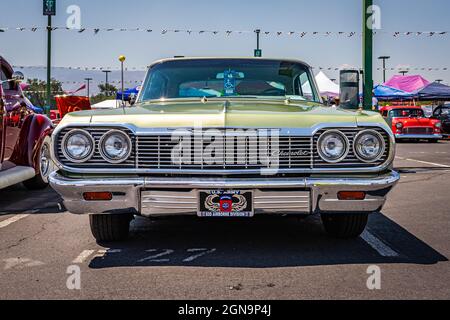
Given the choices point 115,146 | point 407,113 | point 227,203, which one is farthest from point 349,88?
point 407,113

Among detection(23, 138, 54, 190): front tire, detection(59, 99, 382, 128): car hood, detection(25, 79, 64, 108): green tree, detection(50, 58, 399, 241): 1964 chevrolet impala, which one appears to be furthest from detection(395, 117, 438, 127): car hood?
detection(50, 58, 399, 241): 1964 chevrolet impala

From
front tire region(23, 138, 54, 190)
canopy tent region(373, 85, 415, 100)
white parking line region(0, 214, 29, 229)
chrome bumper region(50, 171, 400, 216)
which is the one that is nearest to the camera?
chrome bumper region(50, 171, 400, 216)

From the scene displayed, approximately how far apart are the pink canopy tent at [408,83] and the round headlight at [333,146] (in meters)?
25.0

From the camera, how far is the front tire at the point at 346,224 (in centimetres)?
459

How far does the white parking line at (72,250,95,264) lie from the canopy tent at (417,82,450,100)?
82.8ft

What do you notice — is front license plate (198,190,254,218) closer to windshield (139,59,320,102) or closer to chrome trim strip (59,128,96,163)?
chrome trim strip (59,128,96,163)

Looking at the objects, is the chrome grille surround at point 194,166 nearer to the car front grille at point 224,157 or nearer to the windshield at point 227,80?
the car front grille at point 224,157

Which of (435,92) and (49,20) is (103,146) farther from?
(435,92)

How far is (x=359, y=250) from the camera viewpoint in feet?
14.5

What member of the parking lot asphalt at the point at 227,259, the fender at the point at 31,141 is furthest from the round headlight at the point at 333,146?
the fender at the point at 31,141

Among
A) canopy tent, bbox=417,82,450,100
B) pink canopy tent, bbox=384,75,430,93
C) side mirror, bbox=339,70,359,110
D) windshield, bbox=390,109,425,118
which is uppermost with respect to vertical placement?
pink canopy tent, bbox=384,75,430,93

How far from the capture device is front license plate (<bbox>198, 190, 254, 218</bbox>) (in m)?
3.92
